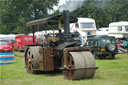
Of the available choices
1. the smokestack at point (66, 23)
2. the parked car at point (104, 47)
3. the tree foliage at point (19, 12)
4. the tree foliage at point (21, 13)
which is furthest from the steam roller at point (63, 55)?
the tree foliage at point (19, 12)

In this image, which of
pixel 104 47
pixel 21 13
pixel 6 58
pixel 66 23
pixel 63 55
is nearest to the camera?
pixel 63 55

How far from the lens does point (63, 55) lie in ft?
29.1

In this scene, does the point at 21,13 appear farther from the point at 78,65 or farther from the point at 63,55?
the point at 78,65

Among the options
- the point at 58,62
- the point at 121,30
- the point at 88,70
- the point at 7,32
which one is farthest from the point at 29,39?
the point at 7,32

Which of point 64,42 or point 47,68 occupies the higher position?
point 64,42

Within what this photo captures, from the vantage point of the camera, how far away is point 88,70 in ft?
27.3

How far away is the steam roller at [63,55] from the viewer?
326 inches

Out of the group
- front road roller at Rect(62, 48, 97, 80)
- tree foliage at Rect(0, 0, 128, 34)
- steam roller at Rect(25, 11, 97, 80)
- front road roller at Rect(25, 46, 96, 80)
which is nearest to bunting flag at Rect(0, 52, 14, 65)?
steam roller at Rect(25, 11, 97, 80)

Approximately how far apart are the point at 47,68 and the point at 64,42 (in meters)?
1.13

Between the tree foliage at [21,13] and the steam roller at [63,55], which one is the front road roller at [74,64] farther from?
the tree foliage at [21,13]

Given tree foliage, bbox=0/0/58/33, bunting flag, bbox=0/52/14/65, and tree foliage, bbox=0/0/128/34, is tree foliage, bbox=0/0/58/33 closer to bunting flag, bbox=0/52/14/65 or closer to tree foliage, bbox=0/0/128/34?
tree foliage, bbox=0/0/128/34

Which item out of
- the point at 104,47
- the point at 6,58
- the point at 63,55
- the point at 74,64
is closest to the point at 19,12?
the point at 104,47

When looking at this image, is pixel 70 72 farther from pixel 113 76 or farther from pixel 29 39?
pixel 29 39

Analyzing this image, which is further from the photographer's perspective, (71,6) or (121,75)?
(71,6)
